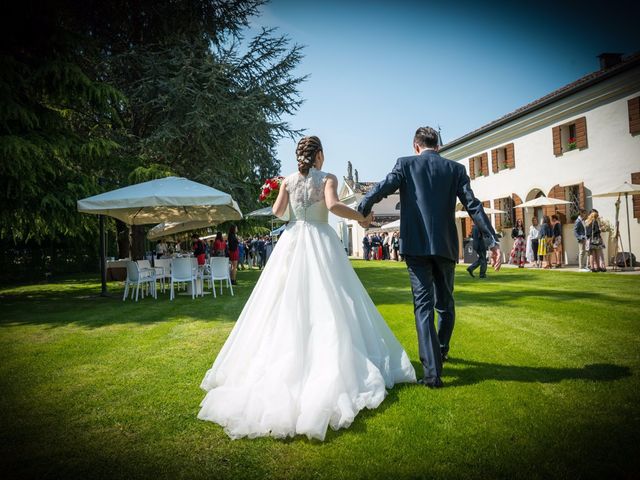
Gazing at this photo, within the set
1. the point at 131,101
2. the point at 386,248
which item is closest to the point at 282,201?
the point at 131,101

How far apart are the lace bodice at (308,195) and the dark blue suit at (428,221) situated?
0.38 metres

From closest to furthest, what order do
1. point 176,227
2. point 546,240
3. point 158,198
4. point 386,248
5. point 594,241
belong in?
1. point 158,198
2. point 594,241
3. point 546,240
4. point 176,227
5. point 386,248

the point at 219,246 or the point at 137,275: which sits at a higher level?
the point at 219,246

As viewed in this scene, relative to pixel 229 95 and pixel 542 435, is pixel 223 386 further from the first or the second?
pixel 229 95

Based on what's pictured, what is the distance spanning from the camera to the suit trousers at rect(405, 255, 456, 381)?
3447 millimetres

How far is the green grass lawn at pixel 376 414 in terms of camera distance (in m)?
2.34

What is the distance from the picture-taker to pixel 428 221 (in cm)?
350

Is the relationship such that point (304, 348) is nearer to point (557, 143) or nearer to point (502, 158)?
point (557, 143)

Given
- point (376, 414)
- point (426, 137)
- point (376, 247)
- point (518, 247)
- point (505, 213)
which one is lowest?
point (376, 414)

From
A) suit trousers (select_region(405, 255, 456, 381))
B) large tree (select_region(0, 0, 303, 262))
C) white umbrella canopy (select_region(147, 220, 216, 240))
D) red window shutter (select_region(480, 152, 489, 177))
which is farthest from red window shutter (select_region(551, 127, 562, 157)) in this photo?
suit trousers (select_region(405, 255, 456, 381))

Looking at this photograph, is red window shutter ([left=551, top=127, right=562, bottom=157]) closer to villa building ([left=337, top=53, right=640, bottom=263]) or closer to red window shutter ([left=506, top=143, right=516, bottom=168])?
villa building ([left=337, top=53, right=640, bottom=263])

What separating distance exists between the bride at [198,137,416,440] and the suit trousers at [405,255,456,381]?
230 millimetres

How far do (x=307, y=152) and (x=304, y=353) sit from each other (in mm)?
1775

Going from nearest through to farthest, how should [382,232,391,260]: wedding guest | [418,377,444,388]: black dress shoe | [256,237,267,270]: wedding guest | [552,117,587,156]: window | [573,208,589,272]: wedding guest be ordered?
[418,377,444,388]: black dress shoe, [573,208,589,272]: wedding guest, [552,117,587,156]: window, [256,237,267,270]: wedding guest, [382,232,391,260]: wedding guest
